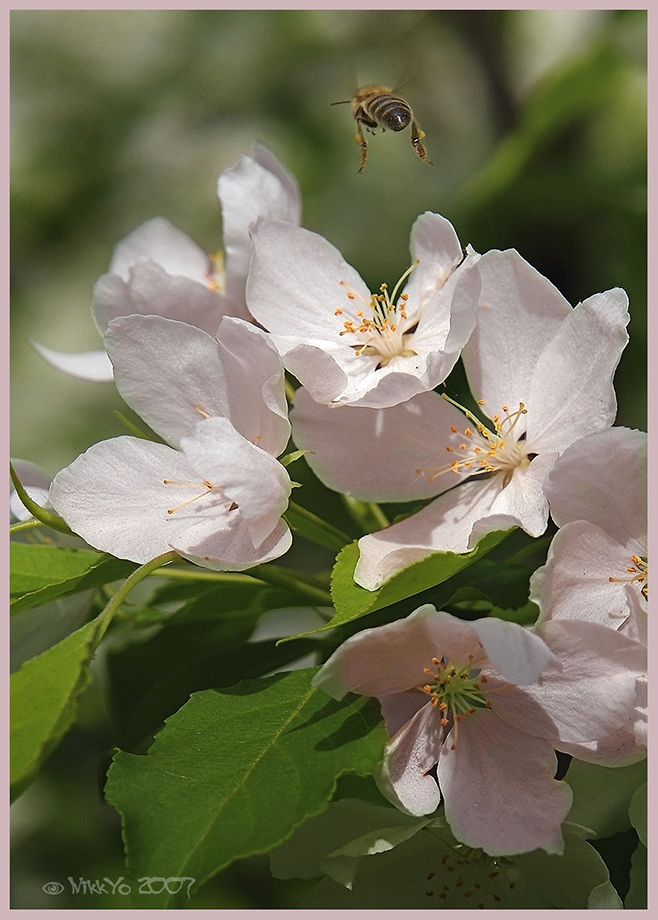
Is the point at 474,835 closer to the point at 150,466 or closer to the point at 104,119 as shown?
the point at 150,466

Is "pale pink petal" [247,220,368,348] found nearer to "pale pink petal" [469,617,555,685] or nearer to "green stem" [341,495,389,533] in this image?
"green stem" [341,495,389,533]

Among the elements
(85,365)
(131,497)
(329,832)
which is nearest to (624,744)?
(329,832)

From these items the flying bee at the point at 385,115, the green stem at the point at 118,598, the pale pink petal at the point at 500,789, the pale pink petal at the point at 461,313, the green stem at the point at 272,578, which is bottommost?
the pale pink petal at the point at 500,789

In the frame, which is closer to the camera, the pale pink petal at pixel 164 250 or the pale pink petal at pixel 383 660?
the pale pink petal at pixel 383 660

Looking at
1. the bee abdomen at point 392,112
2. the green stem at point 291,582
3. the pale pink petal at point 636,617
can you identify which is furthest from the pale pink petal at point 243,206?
the pale pink petal at point 636,617

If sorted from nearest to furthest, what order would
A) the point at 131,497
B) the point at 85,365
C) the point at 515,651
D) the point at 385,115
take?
the point at 515,651 → the point at 131,497 → the point at 385,115 → the point at 85,365

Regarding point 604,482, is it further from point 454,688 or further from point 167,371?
point 167,371

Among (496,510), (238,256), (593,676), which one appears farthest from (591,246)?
(593,676)

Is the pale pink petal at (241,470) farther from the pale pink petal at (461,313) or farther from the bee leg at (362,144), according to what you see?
the bee leg at (362,144)

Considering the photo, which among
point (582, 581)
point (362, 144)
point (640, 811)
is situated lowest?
point (640, 811)
